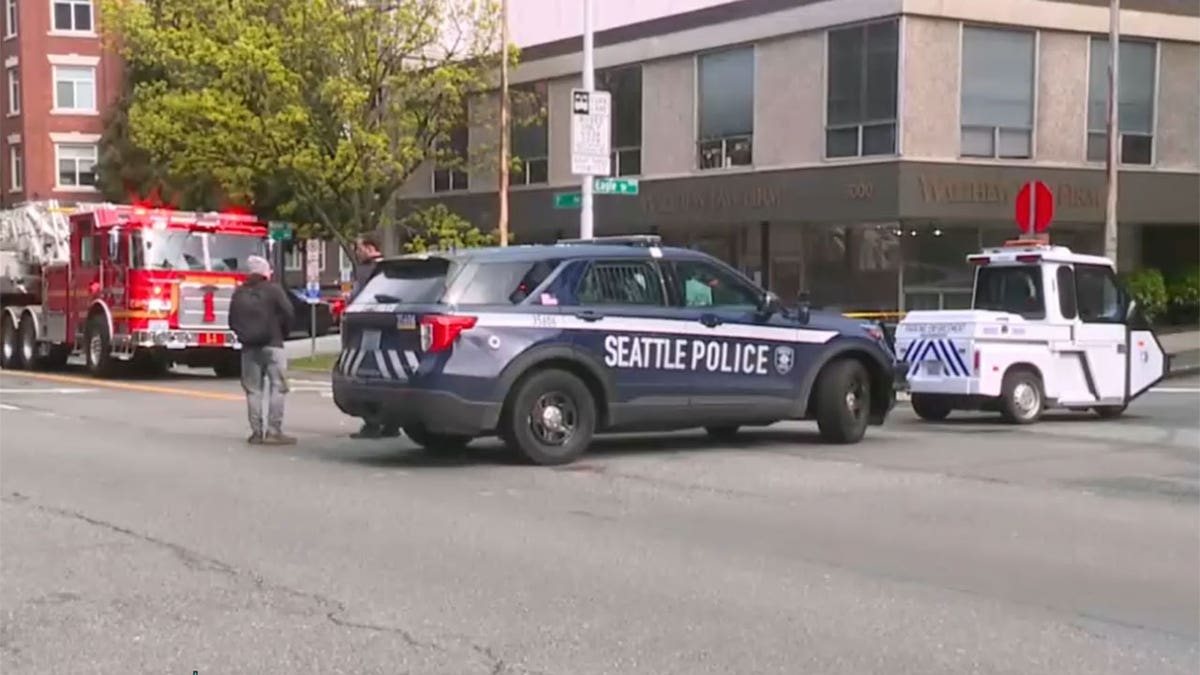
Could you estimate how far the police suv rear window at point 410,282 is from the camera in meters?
11.7

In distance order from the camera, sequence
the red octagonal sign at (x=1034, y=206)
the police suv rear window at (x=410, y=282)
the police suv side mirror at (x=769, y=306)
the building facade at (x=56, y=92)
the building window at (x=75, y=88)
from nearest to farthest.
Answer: the police suv rear window at (x=410, y=282)
the police suv side mirror at (x=769, y=306)
the red octagonal sign at (x=1034, y=206)
the building facade at (x=56, y=92)
the building window at (x=75, y=88)

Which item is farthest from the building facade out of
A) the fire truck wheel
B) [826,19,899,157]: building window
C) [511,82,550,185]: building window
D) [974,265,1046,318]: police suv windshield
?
[974,265,1046,318]: police suv windshield

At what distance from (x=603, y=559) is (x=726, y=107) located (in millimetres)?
21657

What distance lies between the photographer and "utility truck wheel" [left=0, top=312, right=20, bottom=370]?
88.9 ft

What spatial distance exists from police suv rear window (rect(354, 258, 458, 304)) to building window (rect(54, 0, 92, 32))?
42.7m

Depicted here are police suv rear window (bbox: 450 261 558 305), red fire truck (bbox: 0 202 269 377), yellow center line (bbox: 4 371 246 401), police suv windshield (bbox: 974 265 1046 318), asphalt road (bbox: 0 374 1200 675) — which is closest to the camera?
asphalt road (bbox: 0 374 1200 675)

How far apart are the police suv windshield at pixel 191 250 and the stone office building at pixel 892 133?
9.56 m

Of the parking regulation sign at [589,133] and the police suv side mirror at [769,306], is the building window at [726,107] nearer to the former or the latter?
the parking regulation sign at [589,133]

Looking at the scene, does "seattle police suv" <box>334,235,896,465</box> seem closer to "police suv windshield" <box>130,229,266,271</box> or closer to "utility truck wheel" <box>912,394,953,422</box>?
"utility truck wheel" <box>912,394,953,422</box>

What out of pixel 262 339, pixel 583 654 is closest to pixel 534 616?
pixel 583 654

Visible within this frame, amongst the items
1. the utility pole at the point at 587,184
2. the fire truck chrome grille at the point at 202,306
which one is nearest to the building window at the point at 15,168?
the fire truck chrome grille at the point at 202,306

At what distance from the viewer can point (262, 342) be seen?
44.0ft

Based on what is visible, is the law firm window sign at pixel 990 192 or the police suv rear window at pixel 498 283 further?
the law firm window sign at pixel 990 192

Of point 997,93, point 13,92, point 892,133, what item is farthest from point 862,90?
point 13,92
